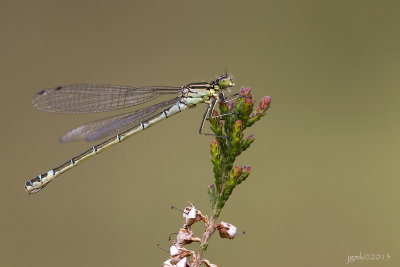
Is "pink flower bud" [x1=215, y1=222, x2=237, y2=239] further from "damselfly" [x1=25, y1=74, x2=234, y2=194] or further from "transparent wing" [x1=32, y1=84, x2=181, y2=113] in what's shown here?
"transparent wing" [x1=32, y1=84, x2=181, y2=113]

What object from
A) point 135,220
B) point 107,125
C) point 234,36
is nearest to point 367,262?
point 135,220

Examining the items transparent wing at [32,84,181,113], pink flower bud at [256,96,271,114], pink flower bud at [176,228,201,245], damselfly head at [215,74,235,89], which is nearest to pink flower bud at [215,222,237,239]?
pink flower bud at [176,228,201,245]

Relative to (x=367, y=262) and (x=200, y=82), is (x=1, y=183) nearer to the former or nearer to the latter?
(x=200, y=82)

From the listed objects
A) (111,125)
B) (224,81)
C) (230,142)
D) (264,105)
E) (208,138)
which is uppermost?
(208,138)

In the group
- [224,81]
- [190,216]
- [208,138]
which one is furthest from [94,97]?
[208,138]

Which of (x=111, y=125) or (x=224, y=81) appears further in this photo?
(x=111, y=125)

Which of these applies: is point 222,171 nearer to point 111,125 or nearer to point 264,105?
point 264,105
